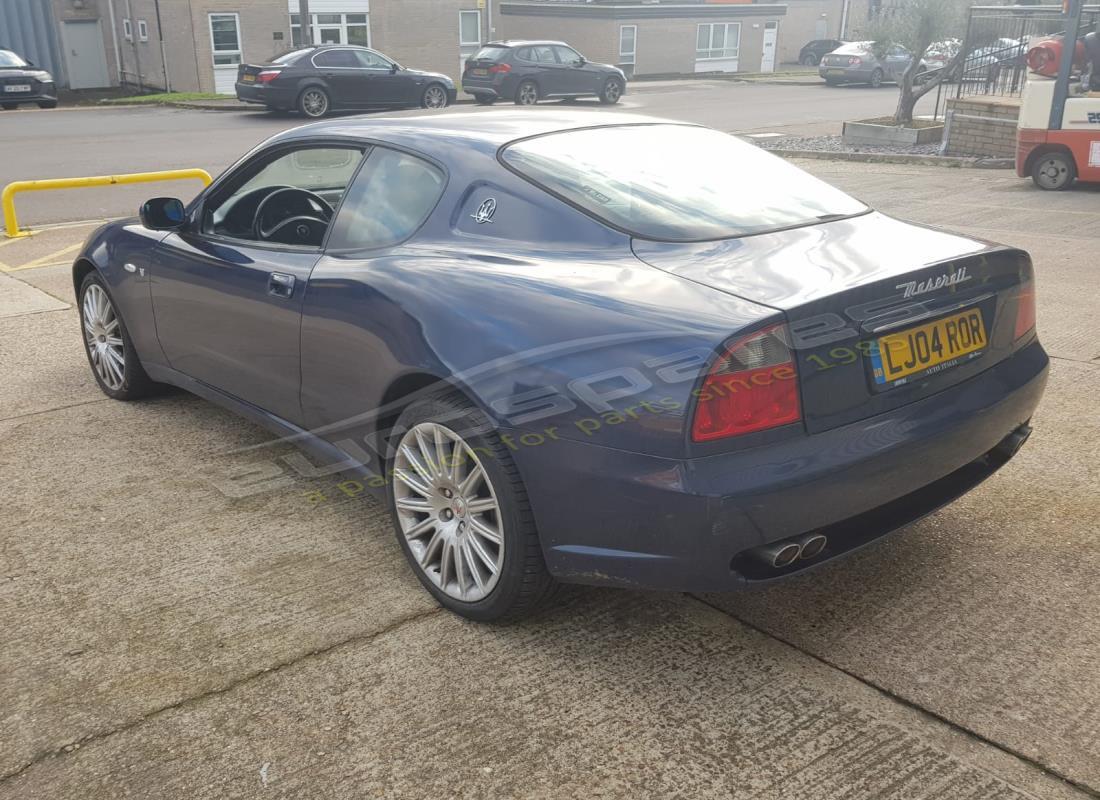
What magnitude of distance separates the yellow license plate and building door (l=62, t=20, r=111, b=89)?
128ft

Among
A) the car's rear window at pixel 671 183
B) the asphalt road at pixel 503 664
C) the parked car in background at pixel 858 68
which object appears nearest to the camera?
the asphalt road at pixel 503 664

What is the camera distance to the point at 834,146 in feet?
56.3

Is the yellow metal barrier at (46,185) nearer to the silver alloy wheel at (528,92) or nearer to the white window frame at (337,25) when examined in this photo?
the silver alloy wheel at (528,92)

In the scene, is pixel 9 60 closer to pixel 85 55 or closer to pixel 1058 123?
pixel 85 55

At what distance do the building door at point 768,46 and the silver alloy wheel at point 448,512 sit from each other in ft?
162

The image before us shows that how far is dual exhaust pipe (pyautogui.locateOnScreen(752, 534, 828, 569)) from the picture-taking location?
→ 271cm

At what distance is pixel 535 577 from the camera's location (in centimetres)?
299

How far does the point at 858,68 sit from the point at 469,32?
45.8 ft

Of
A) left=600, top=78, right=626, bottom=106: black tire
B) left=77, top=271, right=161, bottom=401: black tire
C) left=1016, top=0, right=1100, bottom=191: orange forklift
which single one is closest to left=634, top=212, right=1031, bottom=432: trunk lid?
left=77, top=271, right=161, bottom=401: black tire

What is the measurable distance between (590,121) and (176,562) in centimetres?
214

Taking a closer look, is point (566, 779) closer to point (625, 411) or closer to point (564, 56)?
point (625, 411)

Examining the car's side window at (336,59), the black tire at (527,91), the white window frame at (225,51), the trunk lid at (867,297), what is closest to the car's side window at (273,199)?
the trunk lid at (867,297)

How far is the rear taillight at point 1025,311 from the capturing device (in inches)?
131

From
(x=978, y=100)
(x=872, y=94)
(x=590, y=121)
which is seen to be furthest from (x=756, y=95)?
(x=590, y=121)
